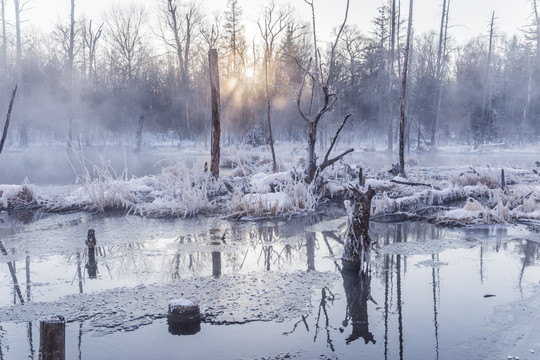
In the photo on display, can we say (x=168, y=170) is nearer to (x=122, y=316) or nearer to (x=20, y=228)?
(x=20, y=228)

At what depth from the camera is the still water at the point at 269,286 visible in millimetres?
3676

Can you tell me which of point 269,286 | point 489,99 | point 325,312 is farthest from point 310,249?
point 489,99

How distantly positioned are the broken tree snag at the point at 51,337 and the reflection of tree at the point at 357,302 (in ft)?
6.79

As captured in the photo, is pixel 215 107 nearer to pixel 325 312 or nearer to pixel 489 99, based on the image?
pixel 325 312

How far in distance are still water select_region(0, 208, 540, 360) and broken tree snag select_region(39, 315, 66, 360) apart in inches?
35.5

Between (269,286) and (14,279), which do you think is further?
(14,279)

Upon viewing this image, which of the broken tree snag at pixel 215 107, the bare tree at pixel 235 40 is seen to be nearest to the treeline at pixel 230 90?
the bare tree at pixel 235 40

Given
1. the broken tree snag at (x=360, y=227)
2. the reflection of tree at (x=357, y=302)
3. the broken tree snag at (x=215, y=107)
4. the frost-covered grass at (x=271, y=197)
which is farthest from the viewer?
the broken tree snag at (x=215, y=107)

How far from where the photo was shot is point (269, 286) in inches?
194

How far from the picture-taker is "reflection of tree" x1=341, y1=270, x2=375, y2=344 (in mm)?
3876

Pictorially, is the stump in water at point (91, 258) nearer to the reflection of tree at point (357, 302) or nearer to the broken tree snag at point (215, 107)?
the reflection of tree at point (357, 302)

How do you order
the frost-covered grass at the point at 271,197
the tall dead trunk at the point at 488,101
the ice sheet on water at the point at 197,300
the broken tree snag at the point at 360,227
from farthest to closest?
the tall dead trunk at the point at 488,101 → the frost-covered grass at the point at 271,197 → the broken tree snag at the point at 360,227 → the ice sheet on water at the point at 197,300

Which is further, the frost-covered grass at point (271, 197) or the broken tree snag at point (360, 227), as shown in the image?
the frost-covered grass at point (271, 197)

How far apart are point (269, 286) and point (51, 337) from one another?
8.58 ft
